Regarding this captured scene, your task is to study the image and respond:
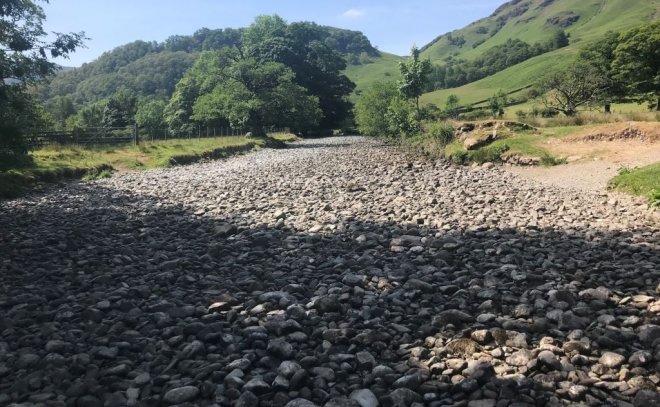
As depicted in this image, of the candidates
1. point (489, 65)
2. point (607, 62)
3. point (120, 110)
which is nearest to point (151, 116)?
point (120, 110)

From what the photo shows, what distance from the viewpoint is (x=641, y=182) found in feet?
46.3

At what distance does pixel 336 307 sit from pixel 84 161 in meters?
24.5

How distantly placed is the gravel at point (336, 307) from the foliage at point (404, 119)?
101ft

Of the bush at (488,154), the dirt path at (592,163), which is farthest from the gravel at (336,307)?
the bush at (488,154)

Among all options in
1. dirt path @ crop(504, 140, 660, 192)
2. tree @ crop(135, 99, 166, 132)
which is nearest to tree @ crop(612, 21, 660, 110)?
dirt path @ crop(504, 140, 660, 192)

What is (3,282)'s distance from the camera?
773cm

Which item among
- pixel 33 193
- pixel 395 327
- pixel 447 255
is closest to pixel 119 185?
pixel 33 193

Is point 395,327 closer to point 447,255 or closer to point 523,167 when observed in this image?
point 447,255

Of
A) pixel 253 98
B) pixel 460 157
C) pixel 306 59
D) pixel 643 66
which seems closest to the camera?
pixel 460 157

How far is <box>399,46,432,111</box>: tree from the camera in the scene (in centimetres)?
5366

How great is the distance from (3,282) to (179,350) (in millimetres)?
4479

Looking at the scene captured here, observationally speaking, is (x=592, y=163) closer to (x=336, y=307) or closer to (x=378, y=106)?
(x=336, y=307)

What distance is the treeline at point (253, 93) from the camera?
6156 centimetres

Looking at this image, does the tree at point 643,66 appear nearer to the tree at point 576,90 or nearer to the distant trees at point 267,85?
the tree at point 576,90
